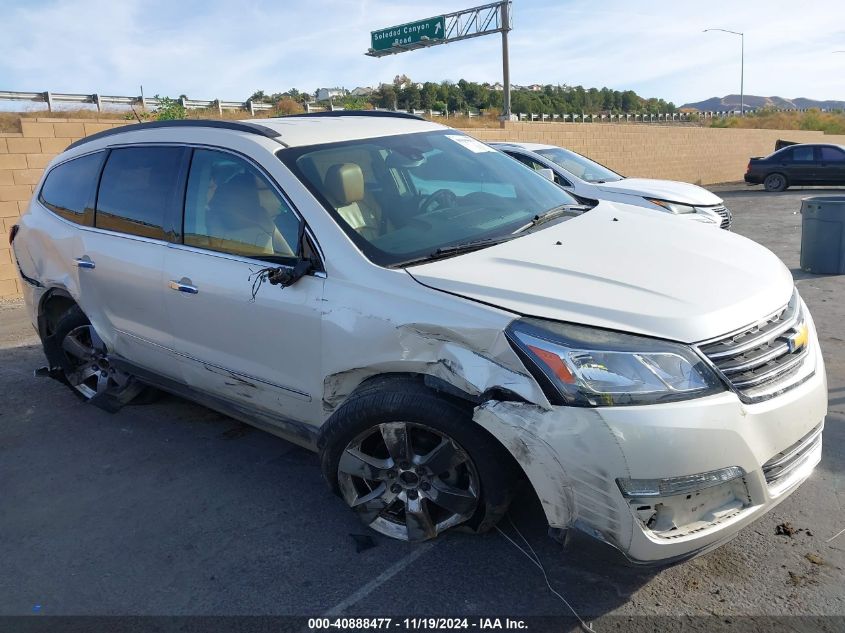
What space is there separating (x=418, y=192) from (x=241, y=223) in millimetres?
935

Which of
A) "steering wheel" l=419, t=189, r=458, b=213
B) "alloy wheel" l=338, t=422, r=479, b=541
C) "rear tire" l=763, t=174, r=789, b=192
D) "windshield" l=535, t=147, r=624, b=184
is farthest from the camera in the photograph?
"rear tire" l=763, t=174, r=789, b=192

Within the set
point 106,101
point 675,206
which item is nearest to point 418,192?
point 675,206

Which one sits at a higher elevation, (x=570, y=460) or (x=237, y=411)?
(x=570, y=460)

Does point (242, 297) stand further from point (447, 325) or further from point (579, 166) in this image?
point (579, 166)

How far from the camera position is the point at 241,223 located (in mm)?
3529

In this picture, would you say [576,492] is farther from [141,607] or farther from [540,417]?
[141,607]

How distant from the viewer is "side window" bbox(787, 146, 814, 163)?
72.2ft

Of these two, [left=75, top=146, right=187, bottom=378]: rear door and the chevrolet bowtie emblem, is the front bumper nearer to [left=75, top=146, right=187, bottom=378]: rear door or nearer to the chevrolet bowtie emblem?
the chevrolet bowtie emblem

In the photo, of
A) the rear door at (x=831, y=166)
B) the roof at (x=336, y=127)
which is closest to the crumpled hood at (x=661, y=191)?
the roof at (x=336, y=127)

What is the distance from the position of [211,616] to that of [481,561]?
1134mm

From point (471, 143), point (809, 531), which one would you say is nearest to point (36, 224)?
point (471, 143)

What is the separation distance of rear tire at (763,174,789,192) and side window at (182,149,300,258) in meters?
22.9

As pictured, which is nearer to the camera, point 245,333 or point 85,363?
point 245,333

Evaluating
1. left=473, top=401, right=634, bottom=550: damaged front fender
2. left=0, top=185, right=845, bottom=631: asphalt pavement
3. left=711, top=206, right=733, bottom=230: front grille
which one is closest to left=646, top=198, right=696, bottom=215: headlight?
left=711, top=206, right=733, bottom=230: front grille
